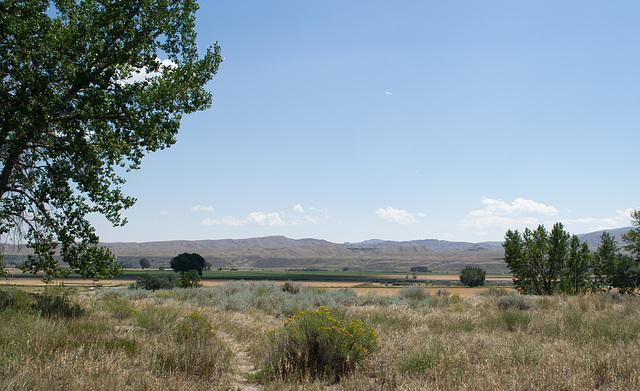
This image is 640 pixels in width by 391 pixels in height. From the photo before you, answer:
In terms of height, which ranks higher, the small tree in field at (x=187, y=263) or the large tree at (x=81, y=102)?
the large tree at (x=81, y=102)

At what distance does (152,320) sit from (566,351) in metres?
9.51

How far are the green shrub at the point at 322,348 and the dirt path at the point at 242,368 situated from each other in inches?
15.6

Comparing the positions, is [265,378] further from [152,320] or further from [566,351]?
[566,351]

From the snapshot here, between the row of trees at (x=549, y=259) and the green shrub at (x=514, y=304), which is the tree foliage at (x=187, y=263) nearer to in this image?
the row of trees at (x=549, y=259)

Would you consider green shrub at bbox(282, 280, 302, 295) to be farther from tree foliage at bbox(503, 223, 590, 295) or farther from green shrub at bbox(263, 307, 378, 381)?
green shrub at bbox(263, 307, 378, 381)

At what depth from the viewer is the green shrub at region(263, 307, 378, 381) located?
719 centimetres

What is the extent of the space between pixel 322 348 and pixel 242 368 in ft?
6.01

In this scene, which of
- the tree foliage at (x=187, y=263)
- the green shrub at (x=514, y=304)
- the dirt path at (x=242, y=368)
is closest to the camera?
the dirt path at (x=242, y=368)

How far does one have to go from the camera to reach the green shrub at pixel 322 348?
7.19 metres

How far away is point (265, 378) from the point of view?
6812 mm

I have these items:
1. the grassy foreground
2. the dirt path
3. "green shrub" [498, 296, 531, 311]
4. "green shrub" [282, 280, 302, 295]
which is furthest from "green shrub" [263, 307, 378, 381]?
"green shrub" [282, 280, 302, 295]

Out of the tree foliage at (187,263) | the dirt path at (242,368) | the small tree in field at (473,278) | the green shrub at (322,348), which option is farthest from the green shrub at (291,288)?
the tree foliage at (187,263)

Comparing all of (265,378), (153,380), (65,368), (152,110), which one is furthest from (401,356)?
(152,110)

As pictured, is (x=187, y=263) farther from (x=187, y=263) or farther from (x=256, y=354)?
(x=256, y=354)
